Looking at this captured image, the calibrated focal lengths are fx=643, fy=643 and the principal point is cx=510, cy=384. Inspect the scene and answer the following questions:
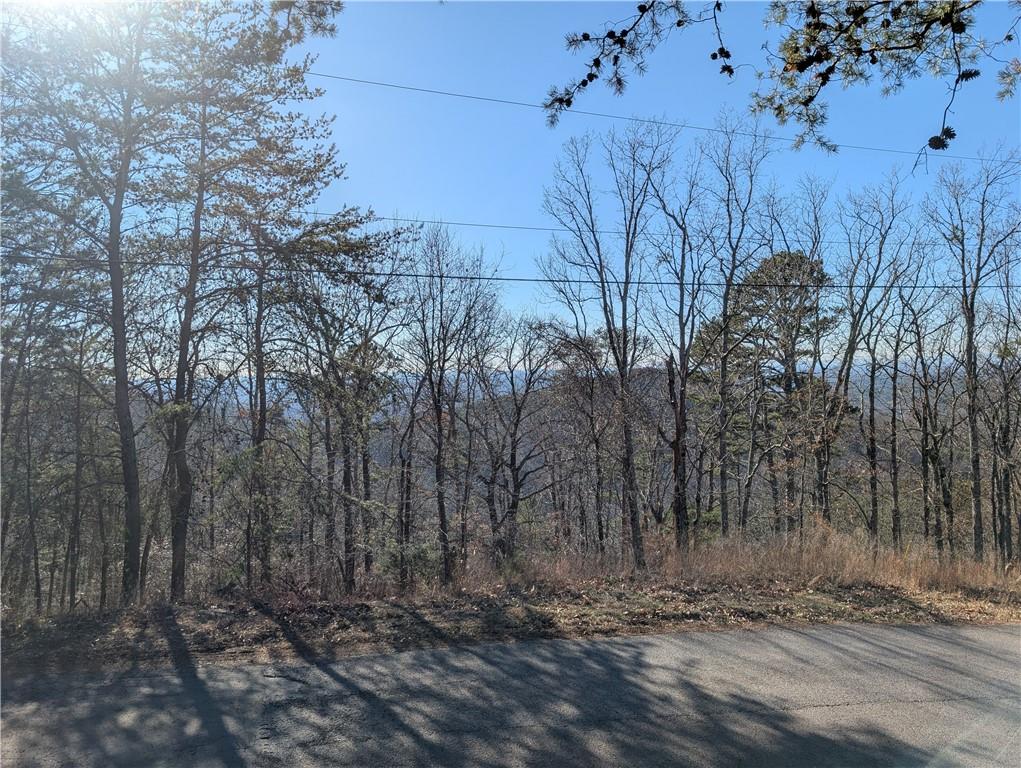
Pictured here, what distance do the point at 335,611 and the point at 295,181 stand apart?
8890mm

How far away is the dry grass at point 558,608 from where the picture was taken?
17.3 ft

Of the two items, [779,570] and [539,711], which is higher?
[539,711]

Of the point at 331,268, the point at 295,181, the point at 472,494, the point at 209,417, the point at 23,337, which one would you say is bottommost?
the point at 472,494

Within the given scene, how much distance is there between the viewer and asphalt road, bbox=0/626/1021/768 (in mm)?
3541

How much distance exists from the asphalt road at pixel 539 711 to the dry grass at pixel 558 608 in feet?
1.41

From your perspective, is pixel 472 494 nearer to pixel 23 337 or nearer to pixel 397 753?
pixel 23 337

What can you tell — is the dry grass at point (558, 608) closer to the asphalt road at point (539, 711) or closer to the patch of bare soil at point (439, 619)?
the patch of bare soil at point (439, 619)

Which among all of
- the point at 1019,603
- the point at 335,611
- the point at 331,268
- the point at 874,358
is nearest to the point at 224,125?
the point at 331,268

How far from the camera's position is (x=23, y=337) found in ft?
35.4

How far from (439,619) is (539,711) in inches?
86.2

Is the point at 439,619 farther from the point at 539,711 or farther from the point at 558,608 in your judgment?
the point at 539,711

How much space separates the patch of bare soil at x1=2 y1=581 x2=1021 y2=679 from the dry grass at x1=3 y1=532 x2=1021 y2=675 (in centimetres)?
2

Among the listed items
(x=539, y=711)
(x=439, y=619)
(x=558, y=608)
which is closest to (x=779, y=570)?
(x=558, y=608)

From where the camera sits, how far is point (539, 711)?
162 inches
